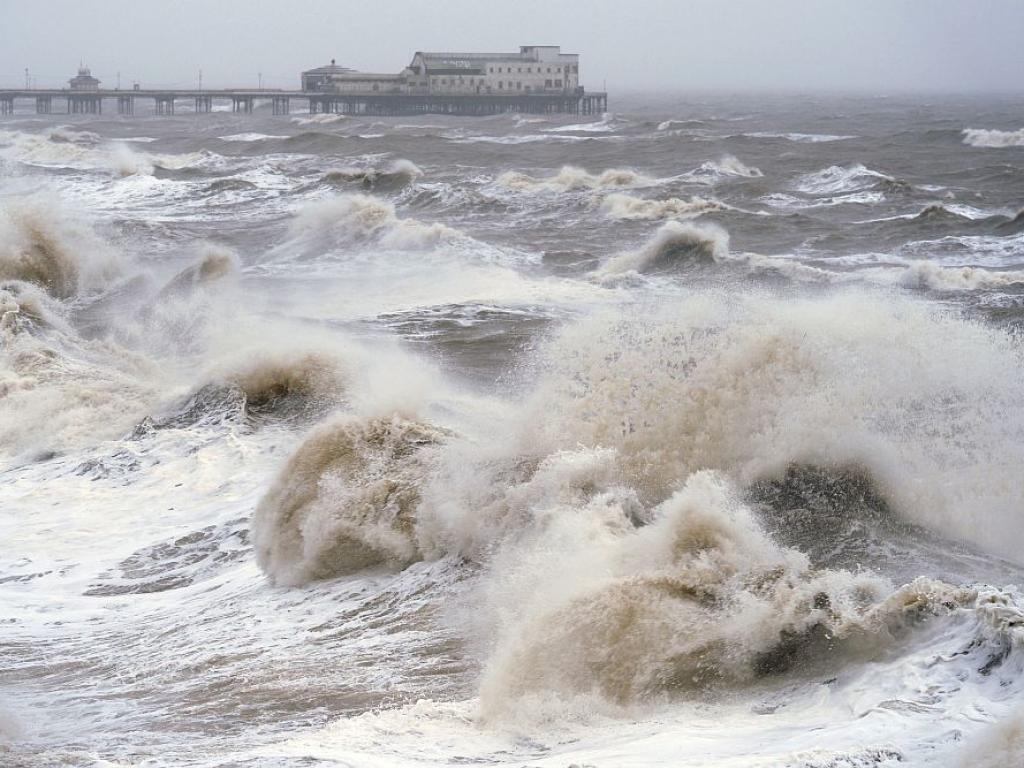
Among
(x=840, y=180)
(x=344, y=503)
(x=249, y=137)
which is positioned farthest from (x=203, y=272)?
(x=249, y=137)

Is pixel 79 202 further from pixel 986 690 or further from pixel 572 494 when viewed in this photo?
pixel 986 690

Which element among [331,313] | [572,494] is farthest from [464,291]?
[572,494]

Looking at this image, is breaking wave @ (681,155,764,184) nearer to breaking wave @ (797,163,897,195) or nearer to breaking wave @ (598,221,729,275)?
breaking wave @ (797,163,897,195)

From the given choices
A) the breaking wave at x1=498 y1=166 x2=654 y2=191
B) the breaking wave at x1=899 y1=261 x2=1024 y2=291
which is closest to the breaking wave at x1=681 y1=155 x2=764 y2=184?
the breaking wave at x1=498 y1=166 x2=654 y2=191

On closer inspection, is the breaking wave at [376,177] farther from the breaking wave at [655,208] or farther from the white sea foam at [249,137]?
the white sea foam at [249,137]

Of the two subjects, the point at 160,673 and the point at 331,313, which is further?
Answer: the point at 331,313

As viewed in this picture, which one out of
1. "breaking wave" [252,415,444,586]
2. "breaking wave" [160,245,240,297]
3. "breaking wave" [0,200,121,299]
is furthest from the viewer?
"breaking wave" [0,200,121,299]

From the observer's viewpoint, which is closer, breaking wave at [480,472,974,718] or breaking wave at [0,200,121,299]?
breaking wave at [480,472,974,718]

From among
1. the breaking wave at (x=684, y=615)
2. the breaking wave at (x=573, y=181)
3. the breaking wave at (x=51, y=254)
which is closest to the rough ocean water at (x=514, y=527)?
the breaking wave at (x=684, y=615)
